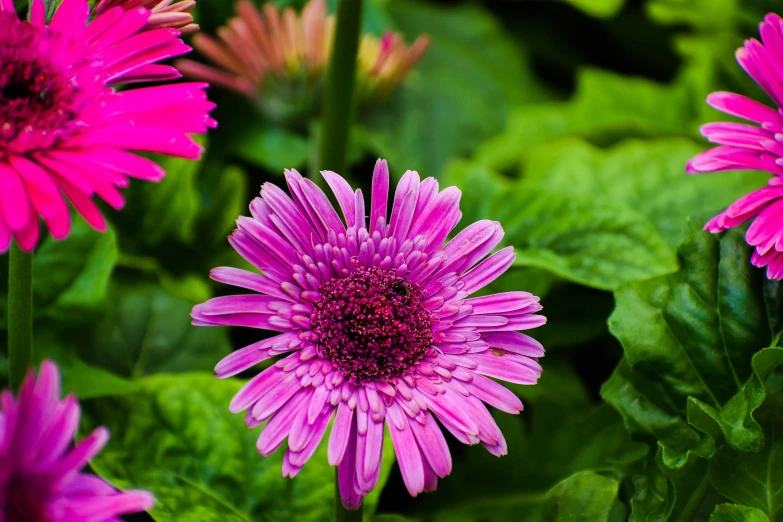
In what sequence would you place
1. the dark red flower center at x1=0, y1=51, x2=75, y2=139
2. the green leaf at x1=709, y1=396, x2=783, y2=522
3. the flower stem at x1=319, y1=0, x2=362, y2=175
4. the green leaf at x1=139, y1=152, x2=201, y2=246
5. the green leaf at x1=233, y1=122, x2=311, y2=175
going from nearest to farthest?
the dark red flower center at x1=0, y1=51, x2=75, y2=139, the green leaf at x1=709, y1=396, x2=783, y2=522, the flower stem at x1=319, y1=0, x2=362, y2=175, the green leaf at x1=139, y1=152, x2=201, y2=246, the green leaf at x1=233, y1=122, x2=311, y2=175

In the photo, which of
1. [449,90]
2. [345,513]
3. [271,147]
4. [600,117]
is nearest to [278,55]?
[271,147]

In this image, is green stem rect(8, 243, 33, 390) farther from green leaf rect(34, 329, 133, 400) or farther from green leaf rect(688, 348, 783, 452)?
green leaf rect(688, 348, 783, 452)

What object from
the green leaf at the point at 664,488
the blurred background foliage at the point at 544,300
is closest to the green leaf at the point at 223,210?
the blurred background foliage at the point at 544,300

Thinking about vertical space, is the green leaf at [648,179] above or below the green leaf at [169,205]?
above

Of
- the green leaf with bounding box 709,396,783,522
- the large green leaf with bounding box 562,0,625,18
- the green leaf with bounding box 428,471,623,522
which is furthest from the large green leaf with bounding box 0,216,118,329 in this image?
the large green leaf with bounding box 562,0,625,18

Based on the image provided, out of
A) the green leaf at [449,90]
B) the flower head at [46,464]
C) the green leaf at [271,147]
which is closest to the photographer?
the flower head at [46,464]

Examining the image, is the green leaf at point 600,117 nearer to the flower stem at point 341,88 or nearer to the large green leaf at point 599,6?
the large green leaf at point 599,6
